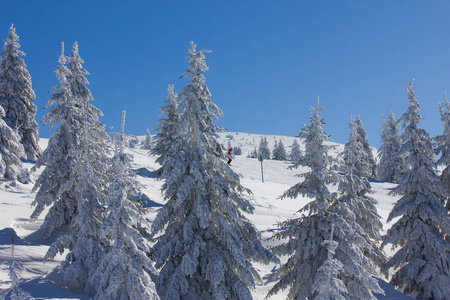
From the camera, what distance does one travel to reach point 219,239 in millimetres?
13289

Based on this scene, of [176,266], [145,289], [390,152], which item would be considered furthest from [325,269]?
→ [390,152]

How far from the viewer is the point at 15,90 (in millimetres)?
33875

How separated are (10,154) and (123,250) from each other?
64.4ft

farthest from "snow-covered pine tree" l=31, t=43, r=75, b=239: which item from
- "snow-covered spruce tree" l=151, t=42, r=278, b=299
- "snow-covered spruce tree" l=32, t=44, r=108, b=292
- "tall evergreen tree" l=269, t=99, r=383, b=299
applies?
"tall evergreen tree" l=269, t=99, r=383, b=299

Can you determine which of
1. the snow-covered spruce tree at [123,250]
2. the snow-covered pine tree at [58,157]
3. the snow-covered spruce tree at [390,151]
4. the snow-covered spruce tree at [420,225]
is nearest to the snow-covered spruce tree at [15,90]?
the snow-covered pine tree at [58,157]

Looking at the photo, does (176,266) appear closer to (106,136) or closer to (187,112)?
(187,112)

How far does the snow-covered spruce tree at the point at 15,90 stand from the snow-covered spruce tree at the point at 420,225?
3165cm

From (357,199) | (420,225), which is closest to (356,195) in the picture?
(357,199)

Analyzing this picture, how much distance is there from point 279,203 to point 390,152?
29.3m

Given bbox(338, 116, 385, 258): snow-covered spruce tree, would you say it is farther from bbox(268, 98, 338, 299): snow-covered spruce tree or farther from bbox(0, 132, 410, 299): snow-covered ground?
bbox(268, 98, 338, 299): snow-covered spruce tree

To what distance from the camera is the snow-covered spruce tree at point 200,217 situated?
42.0 feet

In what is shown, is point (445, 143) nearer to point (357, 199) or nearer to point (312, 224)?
point (357, 199)

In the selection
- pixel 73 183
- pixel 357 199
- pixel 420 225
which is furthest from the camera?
pixel 357 199

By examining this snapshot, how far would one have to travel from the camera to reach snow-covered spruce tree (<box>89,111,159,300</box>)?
374 inches
